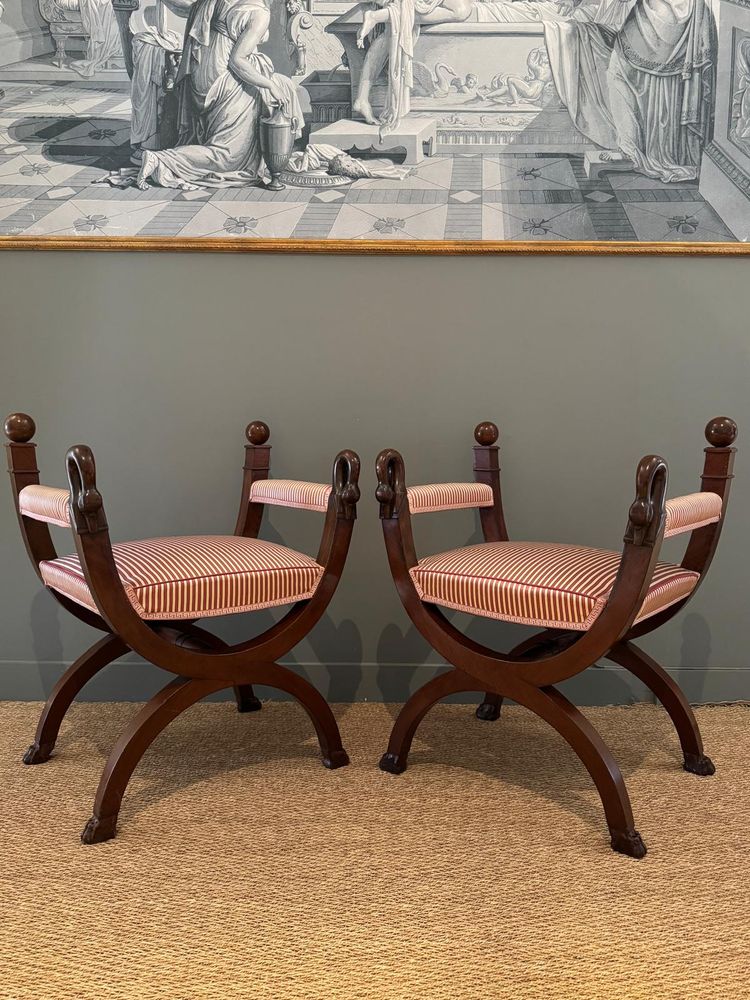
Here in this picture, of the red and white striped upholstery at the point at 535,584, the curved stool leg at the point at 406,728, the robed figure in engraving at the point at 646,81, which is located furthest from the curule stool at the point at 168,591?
the robed figure in engraving at the point at 646,81

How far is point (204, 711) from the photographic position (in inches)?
88.4

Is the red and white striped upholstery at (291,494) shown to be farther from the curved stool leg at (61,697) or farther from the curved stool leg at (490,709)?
the curved stool leg at (490,709)

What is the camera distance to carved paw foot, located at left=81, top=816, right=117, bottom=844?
1.54 meters

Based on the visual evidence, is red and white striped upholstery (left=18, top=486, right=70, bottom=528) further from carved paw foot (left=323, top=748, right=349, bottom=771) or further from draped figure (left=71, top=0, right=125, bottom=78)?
draped figure (left=71, top=0, right=125, bottom=78)

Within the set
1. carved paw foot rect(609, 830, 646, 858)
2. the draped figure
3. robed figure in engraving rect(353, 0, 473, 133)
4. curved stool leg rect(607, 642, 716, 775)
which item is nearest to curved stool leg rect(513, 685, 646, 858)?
carved paw foot rect(609, 830, 646, 858)

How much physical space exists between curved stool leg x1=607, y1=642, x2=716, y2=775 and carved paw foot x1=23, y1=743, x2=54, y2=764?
128cm

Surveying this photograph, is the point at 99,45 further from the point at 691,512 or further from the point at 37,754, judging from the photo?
the point at 691,512

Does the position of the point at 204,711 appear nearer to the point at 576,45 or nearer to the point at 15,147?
the point at 15,147

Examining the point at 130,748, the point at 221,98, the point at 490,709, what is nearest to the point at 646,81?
the point at 221,98

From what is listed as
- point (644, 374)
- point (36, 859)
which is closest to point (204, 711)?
point (36, 859)

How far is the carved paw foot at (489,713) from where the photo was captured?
7.20 feet

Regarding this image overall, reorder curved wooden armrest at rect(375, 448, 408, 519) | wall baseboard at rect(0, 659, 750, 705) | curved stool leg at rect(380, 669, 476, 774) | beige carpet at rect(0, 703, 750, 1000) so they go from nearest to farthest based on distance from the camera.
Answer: beige carpet at rect(0, 703, 750, 1000)
curved wooden armrest at rect(375, 448, 408, 519)
curved stool leg at rect(380, 669, 476, 774)
wall baseboard at rect(0, 659, 750, 705)

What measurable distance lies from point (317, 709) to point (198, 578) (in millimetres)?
447

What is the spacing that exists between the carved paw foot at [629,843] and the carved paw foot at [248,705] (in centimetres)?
104
